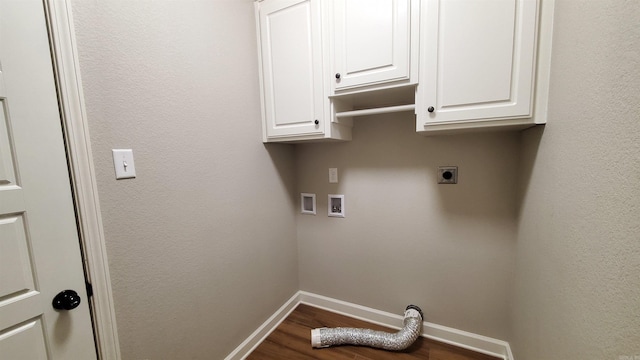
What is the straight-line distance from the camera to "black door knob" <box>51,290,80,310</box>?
840 mm

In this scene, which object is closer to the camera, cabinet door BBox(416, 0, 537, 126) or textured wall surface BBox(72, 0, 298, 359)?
textured wall surface BBox(72, 0, 298, 359)

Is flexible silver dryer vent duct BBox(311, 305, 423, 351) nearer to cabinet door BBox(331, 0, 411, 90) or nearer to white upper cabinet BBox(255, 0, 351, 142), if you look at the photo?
white upper cabinet BBox(255, 0, 351, 142)

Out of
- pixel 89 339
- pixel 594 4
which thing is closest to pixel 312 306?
pixel 89 339

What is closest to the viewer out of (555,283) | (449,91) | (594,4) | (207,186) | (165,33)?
(594,4)

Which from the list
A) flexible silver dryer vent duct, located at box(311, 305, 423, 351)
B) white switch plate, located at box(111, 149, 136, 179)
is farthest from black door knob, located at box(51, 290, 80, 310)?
flexible silver dryer vent duct, located at box(311, 305, 423, 351)

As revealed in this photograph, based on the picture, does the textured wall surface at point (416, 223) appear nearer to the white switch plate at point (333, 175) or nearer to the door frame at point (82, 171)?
the white switch plate at point (333, 175)

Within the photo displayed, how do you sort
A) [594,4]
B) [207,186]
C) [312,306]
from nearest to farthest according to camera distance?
[594,4]
[207,186]
[312,306]

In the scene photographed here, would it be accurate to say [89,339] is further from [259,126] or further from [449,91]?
[449,91]

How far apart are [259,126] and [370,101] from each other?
811 mm

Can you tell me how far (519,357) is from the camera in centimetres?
132

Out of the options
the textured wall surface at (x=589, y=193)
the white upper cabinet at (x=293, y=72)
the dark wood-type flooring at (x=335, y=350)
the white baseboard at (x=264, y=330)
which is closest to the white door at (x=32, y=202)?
the white baseboard at (x=264, y=330)

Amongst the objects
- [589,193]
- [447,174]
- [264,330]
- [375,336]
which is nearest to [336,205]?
[447,174]

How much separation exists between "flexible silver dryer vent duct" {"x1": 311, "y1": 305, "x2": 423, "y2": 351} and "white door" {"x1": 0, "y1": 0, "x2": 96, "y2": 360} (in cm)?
134

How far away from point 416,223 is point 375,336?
832mm
